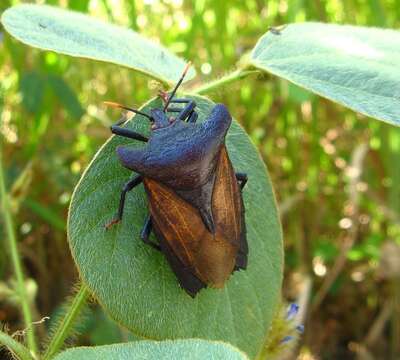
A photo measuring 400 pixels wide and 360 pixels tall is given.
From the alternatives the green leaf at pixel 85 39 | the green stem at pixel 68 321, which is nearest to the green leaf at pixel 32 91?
the green leaf at pixel 85 39

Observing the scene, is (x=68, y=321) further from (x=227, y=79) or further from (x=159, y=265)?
(x=227, y=79)

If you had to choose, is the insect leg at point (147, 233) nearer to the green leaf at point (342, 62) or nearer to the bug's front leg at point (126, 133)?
the bug's front leg at point (126, 133)

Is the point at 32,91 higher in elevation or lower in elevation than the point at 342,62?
lower

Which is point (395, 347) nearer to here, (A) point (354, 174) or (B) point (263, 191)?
(A) point (354, 174)

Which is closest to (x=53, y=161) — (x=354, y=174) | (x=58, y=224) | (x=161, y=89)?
(x=58, y=224)

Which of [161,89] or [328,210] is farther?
[328,210]

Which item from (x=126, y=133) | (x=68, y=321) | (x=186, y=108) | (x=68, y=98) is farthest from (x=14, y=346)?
(x=68, y=98)
